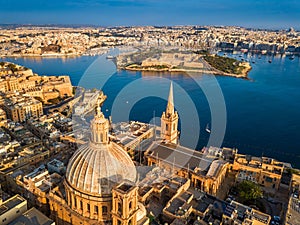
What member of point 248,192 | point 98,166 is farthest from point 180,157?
point 98,166

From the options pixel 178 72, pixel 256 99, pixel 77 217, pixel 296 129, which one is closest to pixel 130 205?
pixel 77 217

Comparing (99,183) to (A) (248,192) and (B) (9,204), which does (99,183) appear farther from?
(A) (248,192)

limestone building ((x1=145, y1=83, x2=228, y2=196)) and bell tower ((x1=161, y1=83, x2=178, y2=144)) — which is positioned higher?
bell tower ((x1=161, y1=83, x2=178, y2=144))

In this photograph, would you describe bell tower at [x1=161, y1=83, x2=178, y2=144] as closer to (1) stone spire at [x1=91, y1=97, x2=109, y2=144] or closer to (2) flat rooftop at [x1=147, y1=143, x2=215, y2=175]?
(2) flat rooftop at [x1=147, y1=143, x2=215, y2=175]

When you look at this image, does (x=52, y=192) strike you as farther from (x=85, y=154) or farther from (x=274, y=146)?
(x=274, y=146)

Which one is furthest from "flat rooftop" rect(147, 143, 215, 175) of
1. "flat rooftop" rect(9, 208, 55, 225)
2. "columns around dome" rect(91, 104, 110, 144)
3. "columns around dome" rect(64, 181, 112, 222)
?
"flat rooftop" rect(9, 208, 55, 225)
